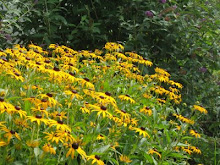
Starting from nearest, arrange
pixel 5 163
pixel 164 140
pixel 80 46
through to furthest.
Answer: pixel 5 163 < pixel 164 140 < pixel 80 46

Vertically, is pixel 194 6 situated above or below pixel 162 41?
above

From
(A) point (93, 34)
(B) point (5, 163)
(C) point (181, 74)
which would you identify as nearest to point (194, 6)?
(C) point (181, 74)

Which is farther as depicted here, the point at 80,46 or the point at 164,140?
the point at 80,46

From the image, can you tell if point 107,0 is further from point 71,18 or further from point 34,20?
point 34,20

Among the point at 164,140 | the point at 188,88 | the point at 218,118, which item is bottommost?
the point at 218,118

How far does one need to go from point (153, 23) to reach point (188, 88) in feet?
2.51

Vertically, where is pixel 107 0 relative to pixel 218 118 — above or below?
above

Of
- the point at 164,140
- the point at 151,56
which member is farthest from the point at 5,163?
the point at 151,56

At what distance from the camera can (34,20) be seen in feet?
12.8

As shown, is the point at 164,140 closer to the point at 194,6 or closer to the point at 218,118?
the point at 218,118

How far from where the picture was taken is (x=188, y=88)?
383cm

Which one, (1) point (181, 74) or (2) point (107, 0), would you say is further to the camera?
(2) point (107, 0)

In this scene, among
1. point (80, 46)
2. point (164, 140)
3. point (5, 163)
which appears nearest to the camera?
point (5, 163)

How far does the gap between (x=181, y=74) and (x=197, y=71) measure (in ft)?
0.66
